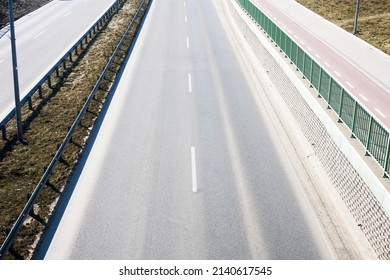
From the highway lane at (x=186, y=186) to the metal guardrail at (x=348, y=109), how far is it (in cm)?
261

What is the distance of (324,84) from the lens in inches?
761

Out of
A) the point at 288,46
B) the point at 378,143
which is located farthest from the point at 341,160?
the point at 288,46

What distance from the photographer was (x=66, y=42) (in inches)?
1476

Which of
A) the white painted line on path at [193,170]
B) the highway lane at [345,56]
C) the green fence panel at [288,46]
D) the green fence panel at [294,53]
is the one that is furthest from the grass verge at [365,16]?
the white painted line on path at [193,170]

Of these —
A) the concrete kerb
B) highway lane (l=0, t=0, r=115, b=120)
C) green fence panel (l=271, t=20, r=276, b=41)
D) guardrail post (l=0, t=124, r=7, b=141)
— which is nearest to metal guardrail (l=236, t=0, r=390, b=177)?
the concrete kerb

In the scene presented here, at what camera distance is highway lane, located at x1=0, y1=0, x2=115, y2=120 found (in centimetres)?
2750

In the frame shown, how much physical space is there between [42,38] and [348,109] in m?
29.5

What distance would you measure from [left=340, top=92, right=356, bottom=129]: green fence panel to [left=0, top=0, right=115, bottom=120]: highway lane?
48.1 feet

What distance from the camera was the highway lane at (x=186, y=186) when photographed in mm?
13297

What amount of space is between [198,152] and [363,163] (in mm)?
7029

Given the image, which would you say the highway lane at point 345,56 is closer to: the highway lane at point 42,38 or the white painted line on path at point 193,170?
the white painted line on path at point 193,170

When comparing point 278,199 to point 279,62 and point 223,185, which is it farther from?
point 279,62

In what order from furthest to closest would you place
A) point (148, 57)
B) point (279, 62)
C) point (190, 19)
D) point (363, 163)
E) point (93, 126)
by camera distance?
point (190, 19)
point (148, 57)
point (279, 62)
point (93, 126)
point (363, 163)
